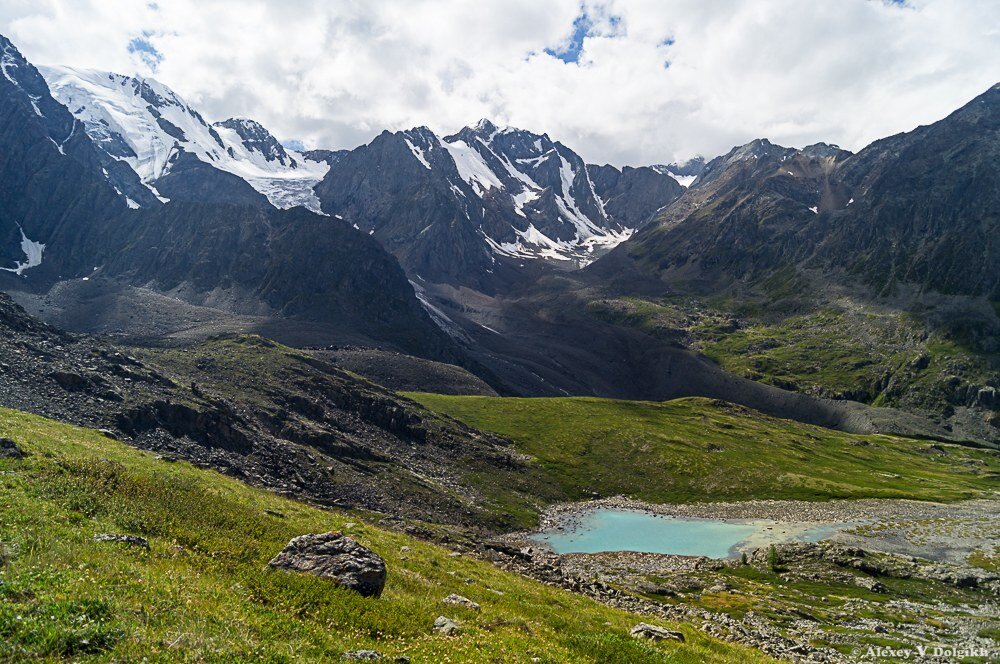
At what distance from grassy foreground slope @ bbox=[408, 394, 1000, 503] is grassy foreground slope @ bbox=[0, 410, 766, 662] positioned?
84.7 meters

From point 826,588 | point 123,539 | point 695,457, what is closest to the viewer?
point 123,539

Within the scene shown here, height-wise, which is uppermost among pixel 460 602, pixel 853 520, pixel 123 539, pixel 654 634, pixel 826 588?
pixel 123 539

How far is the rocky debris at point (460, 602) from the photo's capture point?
850 inches

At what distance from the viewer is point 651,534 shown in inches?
3452

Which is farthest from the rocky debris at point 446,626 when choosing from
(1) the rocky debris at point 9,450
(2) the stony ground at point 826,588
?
(2) the stony ground at point 826,588

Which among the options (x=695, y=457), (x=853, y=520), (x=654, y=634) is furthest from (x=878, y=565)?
A: (x=695, y=457)

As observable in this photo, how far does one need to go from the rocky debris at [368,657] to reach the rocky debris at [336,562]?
502cm

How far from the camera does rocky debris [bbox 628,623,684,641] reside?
77.3ft

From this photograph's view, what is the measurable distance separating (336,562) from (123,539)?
6.70m

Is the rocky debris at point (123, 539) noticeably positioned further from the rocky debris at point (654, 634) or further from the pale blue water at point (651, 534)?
the pale blue water at point (651, 534)

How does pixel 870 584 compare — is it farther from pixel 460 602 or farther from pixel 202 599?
pixel 202 599

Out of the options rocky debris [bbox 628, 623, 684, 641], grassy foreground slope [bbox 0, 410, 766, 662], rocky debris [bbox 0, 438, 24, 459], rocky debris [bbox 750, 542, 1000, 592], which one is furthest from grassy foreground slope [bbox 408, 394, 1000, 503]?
rocky debris [bbox 0, 438, 24, 459]

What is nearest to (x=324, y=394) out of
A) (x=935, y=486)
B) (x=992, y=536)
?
(x=992, y=536)

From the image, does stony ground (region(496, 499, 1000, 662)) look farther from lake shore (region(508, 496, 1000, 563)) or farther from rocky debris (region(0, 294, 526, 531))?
rocky debris (region(0, 294, 526, 531))
